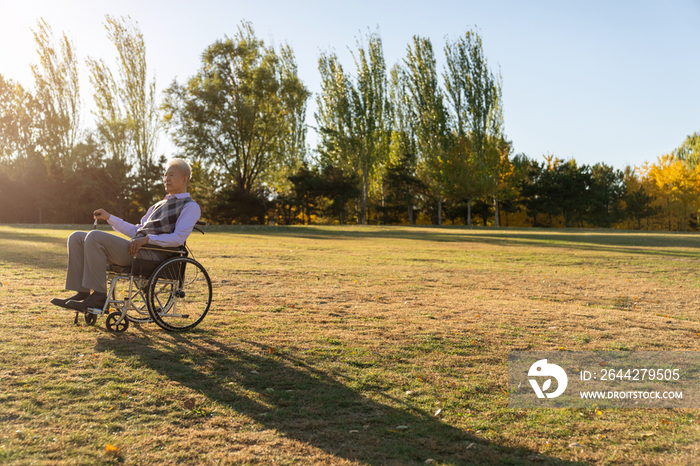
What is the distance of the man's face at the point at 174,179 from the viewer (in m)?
4.85

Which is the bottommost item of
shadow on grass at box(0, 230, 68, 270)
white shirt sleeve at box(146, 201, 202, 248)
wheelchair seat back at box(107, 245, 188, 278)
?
shadow on grass at box(0, 230, 68, 270)

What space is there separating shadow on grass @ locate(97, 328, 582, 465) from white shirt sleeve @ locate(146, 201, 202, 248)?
3.01ft

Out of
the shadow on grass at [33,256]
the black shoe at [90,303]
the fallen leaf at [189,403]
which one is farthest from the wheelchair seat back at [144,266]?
the shadow on grass at [33,256]

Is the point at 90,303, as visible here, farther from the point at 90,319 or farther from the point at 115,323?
the point at 90,319

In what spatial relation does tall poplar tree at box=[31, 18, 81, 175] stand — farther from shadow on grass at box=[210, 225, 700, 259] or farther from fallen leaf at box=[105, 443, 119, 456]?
fallen leaf at box=[105, 443, 119, 456]

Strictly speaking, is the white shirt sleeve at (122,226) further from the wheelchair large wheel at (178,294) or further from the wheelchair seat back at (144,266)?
the wheelchair large wheel at (178,294)

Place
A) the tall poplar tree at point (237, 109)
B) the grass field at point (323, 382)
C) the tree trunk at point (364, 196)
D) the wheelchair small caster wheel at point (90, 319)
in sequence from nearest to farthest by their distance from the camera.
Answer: the grass field at point (323, 382) → the wheelchair small caster wheel at point (90, 319) → the tall poplar tree at point (237, 109) → the tree trunk at point (364, 196)

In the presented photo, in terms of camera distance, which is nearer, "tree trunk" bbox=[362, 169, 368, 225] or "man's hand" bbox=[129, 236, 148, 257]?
"man's hand" bbox=[129, 236, 148, 257]

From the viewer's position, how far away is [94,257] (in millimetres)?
4508

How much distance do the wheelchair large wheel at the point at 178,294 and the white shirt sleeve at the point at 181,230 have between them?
0.17m

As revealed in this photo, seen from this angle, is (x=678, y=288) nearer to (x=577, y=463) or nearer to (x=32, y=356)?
(x=577, y=463)

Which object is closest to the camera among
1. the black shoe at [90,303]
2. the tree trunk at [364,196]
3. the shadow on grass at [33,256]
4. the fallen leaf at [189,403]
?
the fallen leaf at [189,403]

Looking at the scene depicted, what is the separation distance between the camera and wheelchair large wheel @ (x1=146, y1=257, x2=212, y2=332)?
475 centimetres

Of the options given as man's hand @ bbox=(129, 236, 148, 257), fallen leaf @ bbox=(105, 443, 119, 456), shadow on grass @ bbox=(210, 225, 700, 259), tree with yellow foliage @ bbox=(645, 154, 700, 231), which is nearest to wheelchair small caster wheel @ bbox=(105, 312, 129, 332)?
man's hand @ bbox=(129, 236, 148, 257)
